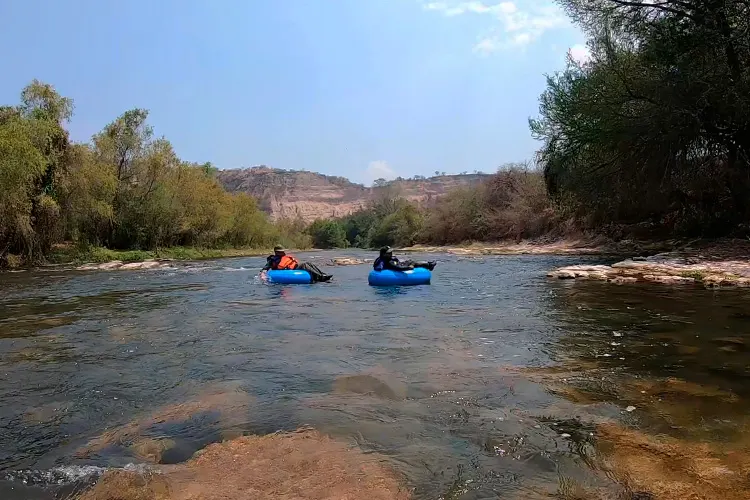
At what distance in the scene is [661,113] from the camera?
18359 millimetres

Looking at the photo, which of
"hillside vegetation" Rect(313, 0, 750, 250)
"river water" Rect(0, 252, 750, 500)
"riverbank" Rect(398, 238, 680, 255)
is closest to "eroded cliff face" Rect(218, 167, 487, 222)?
"riverbank" Rect(398, 238, 680, 255)

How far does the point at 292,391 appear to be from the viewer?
18.6 feet

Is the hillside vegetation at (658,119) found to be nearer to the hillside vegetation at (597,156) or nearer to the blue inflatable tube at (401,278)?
the hillside vegetation at (597,156)

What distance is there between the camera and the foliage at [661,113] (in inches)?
695

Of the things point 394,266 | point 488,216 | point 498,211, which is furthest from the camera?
point 488,216

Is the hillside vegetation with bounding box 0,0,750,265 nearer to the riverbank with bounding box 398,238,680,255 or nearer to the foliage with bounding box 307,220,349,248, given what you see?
the riverbank with bounding box 398,238,680,255

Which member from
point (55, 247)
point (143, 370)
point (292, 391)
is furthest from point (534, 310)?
point (55, 247)

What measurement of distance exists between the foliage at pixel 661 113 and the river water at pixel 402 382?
31.0ft

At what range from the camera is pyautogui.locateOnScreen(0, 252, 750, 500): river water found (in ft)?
13.1

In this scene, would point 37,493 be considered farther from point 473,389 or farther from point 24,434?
point 473,389

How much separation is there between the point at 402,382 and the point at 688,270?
12041 millimetres

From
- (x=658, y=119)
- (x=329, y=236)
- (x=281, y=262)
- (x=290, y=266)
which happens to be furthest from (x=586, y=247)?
(x=329, y=236)

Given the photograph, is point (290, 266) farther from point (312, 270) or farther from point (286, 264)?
point (312, 270)

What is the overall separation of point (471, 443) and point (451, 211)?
51756mm
